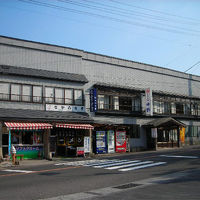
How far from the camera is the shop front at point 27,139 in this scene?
2139cm

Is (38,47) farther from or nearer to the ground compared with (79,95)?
farther from the ground

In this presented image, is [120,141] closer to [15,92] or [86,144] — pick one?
[86,144]

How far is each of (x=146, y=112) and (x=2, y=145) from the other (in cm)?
1681

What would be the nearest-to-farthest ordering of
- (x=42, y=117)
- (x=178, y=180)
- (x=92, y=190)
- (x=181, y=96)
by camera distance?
(x=92, y=190), (x=178, y=180), (x=42, y=117), (x=181, y=96)

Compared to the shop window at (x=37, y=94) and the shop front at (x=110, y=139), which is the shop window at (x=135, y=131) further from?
the shop window at (x=37, y=94)

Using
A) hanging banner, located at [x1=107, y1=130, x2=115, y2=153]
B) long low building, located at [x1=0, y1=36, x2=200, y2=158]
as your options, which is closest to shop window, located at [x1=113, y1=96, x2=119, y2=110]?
long low building, located at [x1=0, y1=36, x2=200, y2=158]

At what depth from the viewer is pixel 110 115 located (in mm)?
29219

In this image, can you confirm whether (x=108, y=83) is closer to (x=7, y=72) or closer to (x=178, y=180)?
(x=7, y=72)

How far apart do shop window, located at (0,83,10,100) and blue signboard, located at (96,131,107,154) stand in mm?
9274

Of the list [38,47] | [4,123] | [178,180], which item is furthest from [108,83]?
[178,180]

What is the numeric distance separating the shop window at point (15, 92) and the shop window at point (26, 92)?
0.36 meters

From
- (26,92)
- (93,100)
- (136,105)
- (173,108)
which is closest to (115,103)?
(136,105)

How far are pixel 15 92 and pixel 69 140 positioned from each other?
685 centimetres

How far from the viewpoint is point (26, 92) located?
23.4 meters
